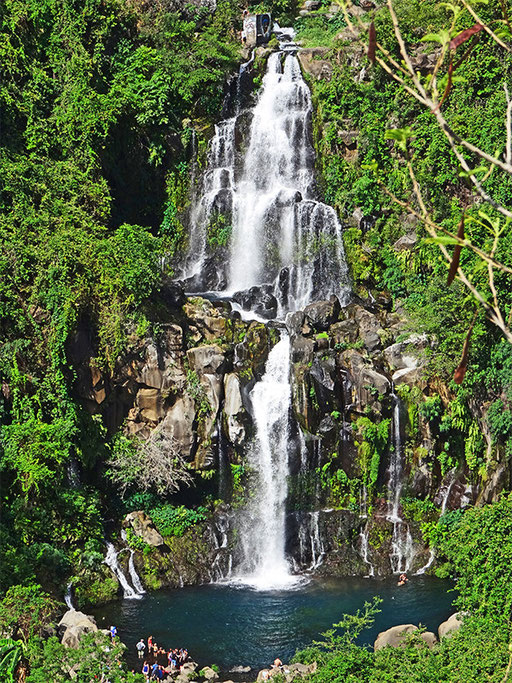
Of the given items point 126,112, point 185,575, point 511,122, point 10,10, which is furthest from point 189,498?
point 511,122

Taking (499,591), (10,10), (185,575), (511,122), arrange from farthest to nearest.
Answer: (10,10), (185,575), (499,591), (511,122)

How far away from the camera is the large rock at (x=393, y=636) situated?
1514 centimetres

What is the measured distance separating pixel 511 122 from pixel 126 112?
25.0 m

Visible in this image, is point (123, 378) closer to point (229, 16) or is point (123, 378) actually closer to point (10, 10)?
point (10, 10)

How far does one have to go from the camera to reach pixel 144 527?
2009 cm

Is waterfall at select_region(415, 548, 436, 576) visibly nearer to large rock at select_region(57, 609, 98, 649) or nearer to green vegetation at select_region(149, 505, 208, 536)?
green vegetation at select_region(149, 505, 208, 536)

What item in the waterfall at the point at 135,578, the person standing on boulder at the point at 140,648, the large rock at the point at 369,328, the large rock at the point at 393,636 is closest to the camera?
the large rock at the point at 393,636

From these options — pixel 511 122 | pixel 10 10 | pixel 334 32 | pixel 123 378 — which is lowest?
pixel 511 122

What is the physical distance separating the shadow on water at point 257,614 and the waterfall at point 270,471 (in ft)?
4.76

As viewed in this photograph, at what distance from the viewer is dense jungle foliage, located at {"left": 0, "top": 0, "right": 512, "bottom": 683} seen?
15.5 metres

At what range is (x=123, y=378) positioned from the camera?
21.1 metres

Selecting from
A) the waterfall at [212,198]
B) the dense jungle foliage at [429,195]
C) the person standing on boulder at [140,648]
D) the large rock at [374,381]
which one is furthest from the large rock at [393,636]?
the waterfall at [212,198]

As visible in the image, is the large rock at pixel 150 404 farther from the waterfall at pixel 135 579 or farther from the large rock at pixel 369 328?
the large rock at pixel 369 328

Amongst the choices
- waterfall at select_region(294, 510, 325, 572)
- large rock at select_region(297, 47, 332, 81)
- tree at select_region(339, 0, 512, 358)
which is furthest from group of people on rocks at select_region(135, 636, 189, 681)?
large rock at select_region(297, 47, 332, 81)
